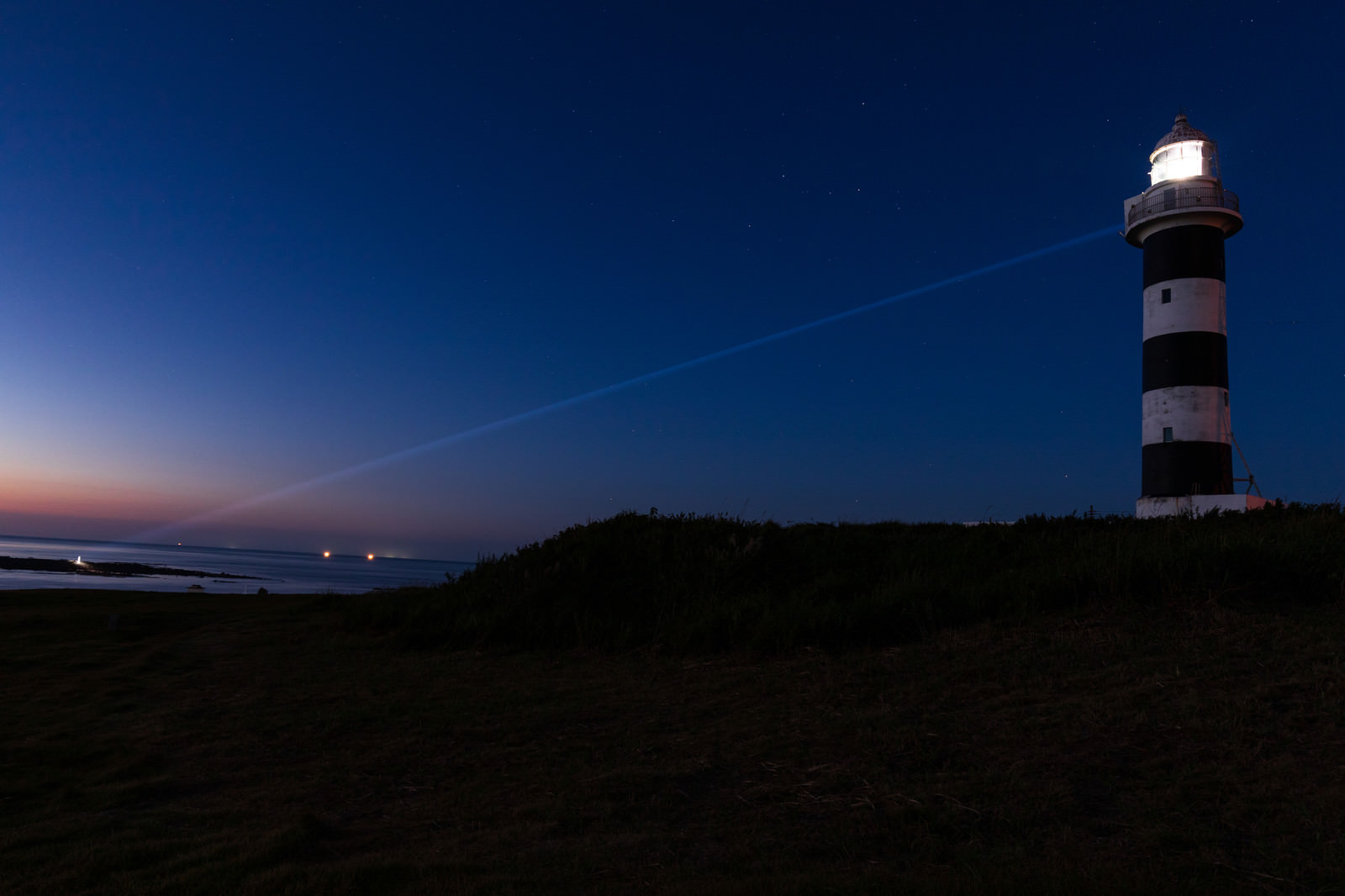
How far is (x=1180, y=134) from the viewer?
65.5 ft

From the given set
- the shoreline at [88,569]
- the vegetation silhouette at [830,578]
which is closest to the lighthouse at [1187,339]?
the vegetation silhouette at [830,578]

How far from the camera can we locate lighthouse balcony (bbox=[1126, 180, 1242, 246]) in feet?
60.5

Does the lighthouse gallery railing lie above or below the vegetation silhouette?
above

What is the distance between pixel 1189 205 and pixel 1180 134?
281 centimetres

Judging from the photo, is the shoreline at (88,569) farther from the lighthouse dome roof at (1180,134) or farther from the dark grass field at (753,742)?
the lighthouse dome roof at (1180,134)

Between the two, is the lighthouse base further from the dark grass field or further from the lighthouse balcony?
the lighthouse balcony

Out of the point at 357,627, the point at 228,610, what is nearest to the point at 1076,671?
the point at 357,627

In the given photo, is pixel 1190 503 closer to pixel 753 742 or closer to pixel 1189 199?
pixel 1189 199

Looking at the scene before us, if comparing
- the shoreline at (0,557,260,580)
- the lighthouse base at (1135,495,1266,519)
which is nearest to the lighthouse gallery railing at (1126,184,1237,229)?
the lighthouse base at (1135,495,1266,519)

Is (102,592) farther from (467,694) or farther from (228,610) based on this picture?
(467,694)

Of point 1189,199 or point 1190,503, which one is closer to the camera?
point 1190,503

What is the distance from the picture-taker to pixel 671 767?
512 cm

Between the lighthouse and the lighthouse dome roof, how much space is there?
0.05 metres

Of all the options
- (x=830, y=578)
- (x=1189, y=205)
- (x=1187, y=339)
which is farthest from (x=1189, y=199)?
(x=830, y=578)
